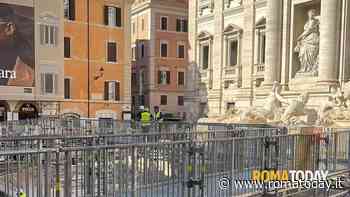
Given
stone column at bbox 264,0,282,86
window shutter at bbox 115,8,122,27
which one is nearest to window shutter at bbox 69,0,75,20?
window shutter at bbox 115,8,122,27

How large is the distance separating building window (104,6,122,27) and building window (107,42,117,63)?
1.86m

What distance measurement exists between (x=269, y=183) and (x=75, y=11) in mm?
28876

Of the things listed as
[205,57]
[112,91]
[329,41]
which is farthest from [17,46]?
[329,41]

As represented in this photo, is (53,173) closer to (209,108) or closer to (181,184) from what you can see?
(181,184)

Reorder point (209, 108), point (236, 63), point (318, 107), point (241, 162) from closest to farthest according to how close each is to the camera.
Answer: point (241, 162) < point (318, 107) < point (236, 63) < point (209, 108)

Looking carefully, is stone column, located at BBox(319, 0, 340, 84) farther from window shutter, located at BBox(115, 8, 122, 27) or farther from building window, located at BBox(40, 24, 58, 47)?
building window, located at BBox(40, 24, 58, 47)

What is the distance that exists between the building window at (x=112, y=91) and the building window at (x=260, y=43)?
12651 mm

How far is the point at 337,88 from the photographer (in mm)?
22578

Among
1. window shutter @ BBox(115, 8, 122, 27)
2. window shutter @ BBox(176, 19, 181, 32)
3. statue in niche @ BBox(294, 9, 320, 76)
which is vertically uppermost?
window shutter @ BBox(176, 19, 181, 32)

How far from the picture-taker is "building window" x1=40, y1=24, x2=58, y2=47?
29.0 meters

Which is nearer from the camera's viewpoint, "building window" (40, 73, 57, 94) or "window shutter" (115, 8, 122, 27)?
"building window" (40, 73, 57, 94)

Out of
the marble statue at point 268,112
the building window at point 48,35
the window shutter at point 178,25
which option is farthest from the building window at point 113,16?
the marble statue at point 268,112

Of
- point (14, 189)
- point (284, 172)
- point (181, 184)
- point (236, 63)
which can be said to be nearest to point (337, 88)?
point (236, 63)

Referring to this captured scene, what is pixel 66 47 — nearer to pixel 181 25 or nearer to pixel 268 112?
pixel 268 112
